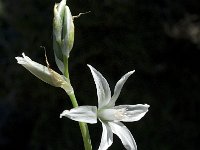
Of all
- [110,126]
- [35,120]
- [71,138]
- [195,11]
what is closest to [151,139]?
[71,138]

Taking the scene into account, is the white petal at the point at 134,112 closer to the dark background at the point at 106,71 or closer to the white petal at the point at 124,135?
the white petal at the point at 124,135

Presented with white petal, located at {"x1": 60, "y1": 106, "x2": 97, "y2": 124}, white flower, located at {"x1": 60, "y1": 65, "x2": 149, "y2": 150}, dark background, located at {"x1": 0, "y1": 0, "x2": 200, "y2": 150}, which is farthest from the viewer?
dark background, located at {"x1": 0, "y1": 0, "x2": 200, "y2": 150}

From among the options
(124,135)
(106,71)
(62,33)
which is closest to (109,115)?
(124,135)

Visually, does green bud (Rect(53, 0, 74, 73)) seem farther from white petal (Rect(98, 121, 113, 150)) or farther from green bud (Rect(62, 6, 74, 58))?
white petal (Rect(98, 121, 113, 150))

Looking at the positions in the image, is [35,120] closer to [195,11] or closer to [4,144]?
[4,144]

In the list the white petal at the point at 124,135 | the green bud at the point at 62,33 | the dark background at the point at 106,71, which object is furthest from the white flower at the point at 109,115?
the dark background at the point at 106,71

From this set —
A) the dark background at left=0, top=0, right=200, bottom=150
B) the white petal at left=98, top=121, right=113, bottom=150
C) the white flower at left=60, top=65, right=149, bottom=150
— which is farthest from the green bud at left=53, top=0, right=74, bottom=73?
the dark background at left=0, top=0, right=200, bottom=150
